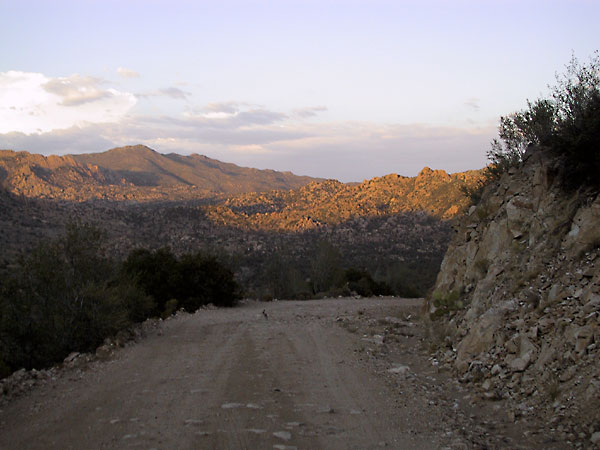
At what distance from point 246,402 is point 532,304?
5383mm

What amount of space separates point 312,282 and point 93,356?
105 ft

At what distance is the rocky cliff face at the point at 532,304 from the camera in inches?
282

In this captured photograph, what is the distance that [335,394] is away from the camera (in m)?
8.92

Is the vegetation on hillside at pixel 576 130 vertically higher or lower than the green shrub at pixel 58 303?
higher

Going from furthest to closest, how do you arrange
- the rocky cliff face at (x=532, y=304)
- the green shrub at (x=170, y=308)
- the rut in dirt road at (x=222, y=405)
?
the green shrub at (x=170, y=308)
the rocky cliff face at (x=532, y=304)
the rut in dirt road at (x=222, y=405)

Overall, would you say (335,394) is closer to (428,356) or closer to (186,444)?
(186,444)

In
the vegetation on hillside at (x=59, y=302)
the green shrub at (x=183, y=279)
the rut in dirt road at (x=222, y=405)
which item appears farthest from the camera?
the green shrub at (x=183, y=279)

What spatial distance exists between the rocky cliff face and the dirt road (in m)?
0.96

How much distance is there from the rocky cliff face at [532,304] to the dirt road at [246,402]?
96cm

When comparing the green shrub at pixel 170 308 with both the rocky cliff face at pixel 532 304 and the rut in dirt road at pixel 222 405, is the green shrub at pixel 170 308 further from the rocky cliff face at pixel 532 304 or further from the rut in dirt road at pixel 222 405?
the rocky cliff face at pixel 532 304

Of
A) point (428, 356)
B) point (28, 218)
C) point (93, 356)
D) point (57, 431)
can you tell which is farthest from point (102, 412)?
point (28, 218)

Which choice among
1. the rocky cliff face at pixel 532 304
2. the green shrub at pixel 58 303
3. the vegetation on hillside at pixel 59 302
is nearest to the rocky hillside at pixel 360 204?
the rocky cliff face at pixel 532 304

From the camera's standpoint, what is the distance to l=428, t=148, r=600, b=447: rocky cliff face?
23.5ft

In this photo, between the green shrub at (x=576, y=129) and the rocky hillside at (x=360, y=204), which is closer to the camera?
the green shrub at (x=576, y=129)
